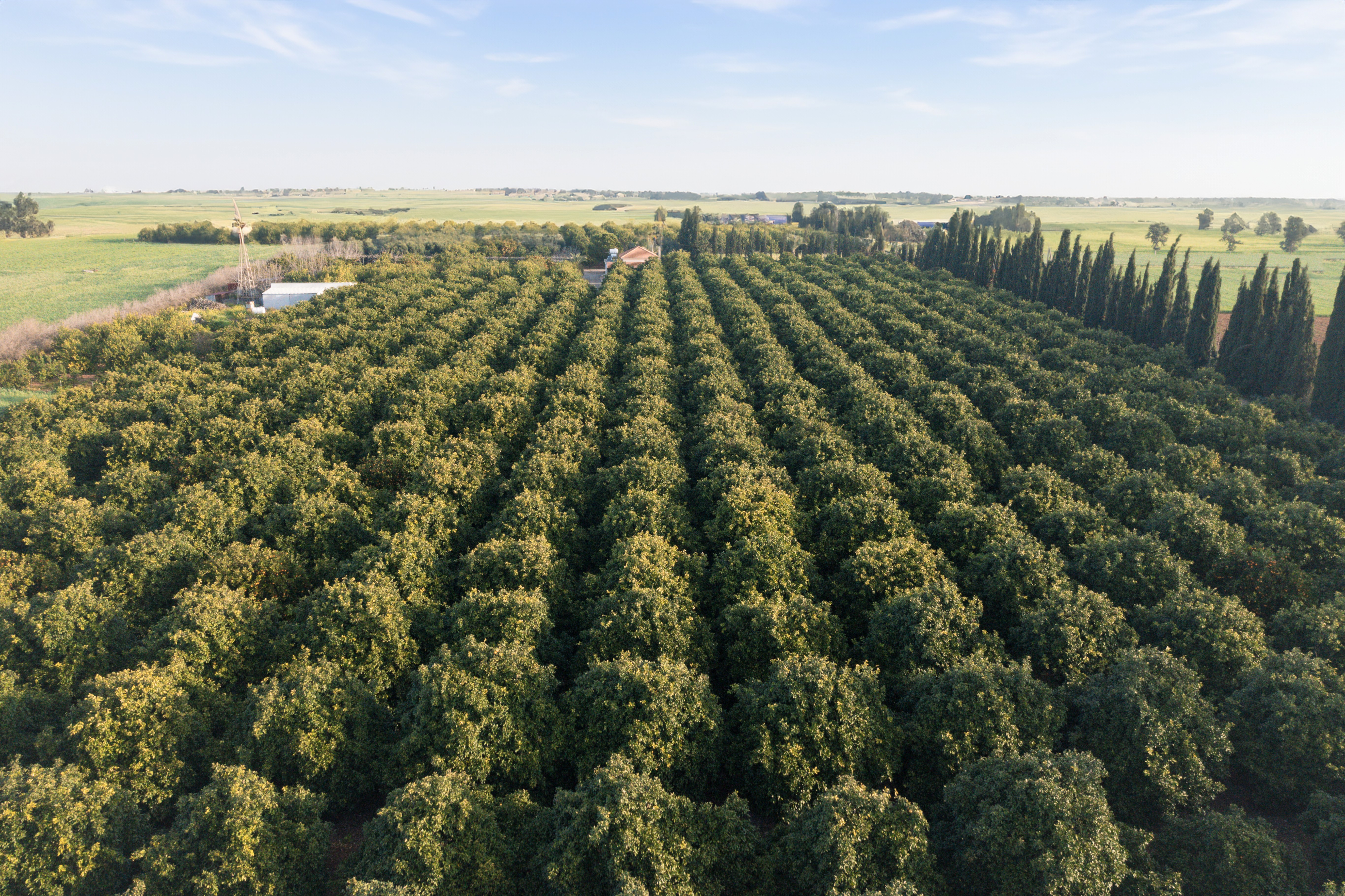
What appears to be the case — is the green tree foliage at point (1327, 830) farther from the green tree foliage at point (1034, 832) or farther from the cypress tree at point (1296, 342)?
the cypress tree at point (1296, 342)

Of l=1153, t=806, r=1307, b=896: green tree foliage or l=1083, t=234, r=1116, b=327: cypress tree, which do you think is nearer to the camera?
l=1153, t=806, r=1307, b=896: green tree foliage

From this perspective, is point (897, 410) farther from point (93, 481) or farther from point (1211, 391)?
point (93, 481)

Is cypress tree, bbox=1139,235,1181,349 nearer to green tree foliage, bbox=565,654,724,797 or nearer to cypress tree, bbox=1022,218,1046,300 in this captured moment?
cypress tree, bbox=1022,218,1046,300

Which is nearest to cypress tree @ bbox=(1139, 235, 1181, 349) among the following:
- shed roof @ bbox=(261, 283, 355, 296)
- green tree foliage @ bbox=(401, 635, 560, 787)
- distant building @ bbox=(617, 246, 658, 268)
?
green tree foliage @ bbox=(401, 635, 560, 787)

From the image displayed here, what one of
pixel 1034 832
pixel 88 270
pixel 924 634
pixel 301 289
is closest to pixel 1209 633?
pixel 924 634

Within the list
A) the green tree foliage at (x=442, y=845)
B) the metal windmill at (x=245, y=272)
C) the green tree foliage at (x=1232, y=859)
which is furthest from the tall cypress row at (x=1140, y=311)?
the metal windmill at (x=245, y=272)

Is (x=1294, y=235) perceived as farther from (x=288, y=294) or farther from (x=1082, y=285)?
(x=288, y=294)

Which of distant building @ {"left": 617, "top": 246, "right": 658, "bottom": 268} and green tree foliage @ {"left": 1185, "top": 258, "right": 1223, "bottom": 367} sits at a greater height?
distant building @ {"left": 617, "top": 246, "right": 658, "bottom": 268}
